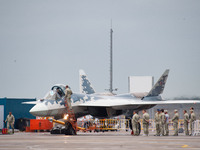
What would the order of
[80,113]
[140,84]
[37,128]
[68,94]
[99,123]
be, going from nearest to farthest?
[68,94] < [80,113] < [37,128] < [99,123] < [140,84]

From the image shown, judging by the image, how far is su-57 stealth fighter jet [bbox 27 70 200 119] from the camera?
92.3 ft

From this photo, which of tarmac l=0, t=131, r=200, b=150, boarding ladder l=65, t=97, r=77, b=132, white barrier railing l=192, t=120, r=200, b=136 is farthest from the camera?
white barrier railing l=192, t=120, r=200, b=136

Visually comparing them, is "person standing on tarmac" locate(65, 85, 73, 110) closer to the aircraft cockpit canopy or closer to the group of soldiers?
the aircraft cockpit canopy

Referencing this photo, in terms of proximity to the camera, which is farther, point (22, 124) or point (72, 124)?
point (22, 124)

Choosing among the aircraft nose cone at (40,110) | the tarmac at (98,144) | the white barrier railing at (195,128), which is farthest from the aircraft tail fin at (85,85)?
the tarmac at (98,144)

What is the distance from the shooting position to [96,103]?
30406 millimetres

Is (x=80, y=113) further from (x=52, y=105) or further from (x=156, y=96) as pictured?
(x=156, y=96)

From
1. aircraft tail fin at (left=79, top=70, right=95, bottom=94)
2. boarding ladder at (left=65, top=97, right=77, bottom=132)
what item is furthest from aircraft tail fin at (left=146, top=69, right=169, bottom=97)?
boarding ladder at (left=65, top=97, right=77, bottom=132)

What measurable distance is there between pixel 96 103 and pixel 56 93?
3.41 meters

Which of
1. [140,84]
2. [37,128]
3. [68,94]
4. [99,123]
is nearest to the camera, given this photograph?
[68,94]

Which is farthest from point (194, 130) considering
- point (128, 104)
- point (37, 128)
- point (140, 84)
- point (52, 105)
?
point (140, 84)

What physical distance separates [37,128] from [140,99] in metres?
8.56

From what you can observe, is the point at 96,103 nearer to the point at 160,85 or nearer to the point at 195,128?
the point at 195,128

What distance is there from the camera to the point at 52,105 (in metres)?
28.0
